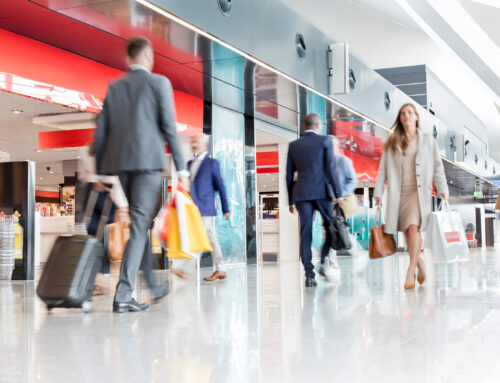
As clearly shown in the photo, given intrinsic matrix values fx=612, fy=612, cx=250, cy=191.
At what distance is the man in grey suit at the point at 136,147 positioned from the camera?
356 cm

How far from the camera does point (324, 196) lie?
565cm

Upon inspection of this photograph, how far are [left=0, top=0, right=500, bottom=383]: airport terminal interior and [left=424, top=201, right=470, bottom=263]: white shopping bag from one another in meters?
0.02

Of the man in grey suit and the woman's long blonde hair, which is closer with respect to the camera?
the man in grey suit

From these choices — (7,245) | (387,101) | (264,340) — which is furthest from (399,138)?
(387,101)

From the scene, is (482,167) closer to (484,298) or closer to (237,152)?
(237,152)

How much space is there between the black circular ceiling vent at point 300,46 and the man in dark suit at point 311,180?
2.79 meters

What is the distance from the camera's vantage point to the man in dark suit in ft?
18.5

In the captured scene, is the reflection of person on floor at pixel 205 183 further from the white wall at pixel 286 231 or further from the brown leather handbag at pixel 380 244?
the white wall at pixel 286 231

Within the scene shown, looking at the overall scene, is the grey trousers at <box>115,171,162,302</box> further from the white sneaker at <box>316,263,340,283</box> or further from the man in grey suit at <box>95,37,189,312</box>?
the white sneaker at <box>316,263,340,283</box>

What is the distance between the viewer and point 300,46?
8.47 meters

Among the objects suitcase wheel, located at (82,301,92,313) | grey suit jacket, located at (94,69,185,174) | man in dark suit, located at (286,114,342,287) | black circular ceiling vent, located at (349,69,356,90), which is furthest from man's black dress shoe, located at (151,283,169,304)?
black circular ceiling vent, located at (349,69,356,90)

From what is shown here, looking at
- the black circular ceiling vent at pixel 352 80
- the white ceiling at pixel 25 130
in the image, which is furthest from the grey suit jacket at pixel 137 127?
the white ceiling at pixel 25 130

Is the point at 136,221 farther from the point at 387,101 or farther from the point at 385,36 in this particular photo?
the point at 385,36

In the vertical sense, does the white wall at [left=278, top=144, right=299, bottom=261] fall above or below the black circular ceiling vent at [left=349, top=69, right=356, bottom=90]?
below
